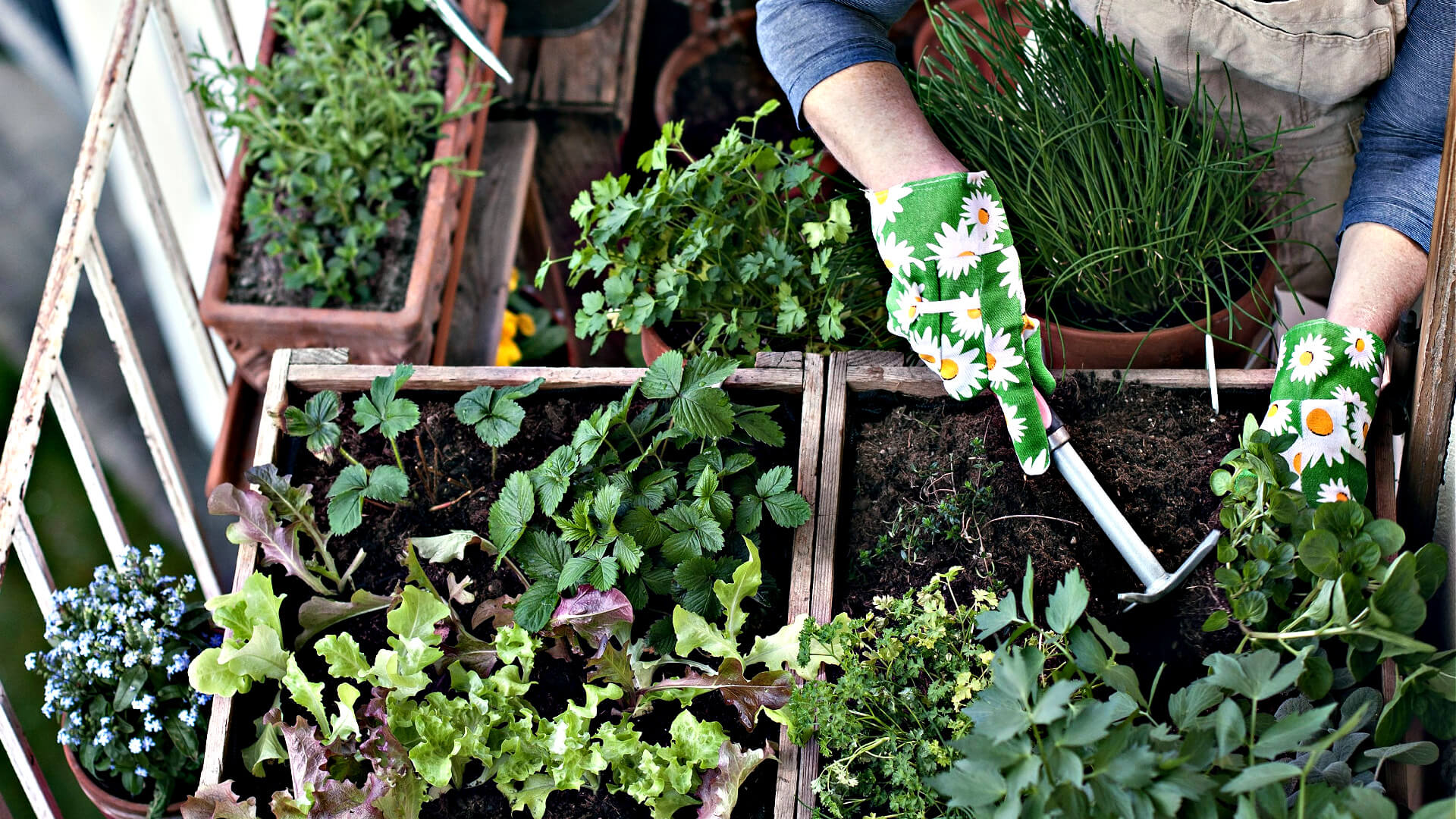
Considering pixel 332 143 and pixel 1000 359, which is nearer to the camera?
pixel 1000 359

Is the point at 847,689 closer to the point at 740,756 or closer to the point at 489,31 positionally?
the point at 740,756

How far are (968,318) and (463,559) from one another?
59 centimetres

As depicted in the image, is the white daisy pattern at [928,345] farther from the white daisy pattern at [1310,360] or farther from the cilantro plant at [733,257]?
the white daisy pattern at [1310,360]

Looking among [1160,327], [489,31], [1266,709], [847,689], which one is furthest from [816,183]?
[489,31]

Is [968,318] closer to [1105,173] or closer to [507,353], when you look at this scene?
[1105,173]

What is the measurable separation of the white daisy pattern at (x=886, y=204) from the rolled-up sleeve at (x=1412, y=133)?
1.64 ft

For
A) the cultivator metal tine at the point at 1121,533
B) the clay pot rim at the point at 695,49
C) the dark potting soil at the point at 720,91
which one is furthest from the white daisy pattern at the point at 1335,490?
the clay pot rim at the point at 695,49

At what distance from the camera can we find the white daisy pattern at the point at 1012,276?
1110 mm

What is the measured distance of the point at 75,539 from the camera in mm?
1830

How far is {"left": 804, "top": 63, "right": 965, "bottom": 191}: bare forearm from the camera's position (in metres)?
1.10

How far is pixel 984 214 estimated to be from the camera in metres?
1.11

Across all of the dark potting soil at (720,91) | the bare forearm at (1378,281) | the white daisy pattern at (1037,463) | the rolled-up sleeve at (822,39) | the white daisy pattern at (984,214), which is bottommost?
the white daisy pattern at (1037,463)

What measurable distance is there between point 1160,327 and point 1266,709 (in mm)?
458

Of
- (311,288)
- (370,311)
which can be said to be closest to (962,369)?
(370,311)
